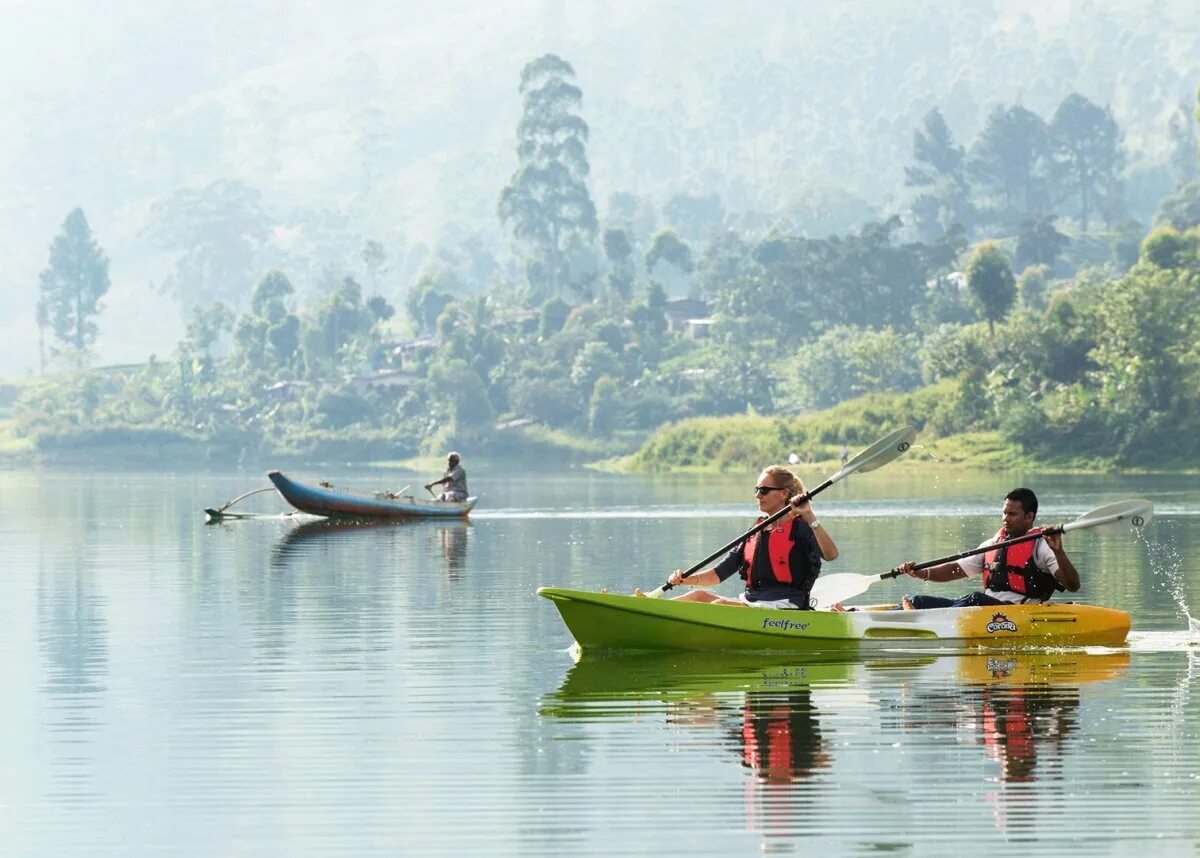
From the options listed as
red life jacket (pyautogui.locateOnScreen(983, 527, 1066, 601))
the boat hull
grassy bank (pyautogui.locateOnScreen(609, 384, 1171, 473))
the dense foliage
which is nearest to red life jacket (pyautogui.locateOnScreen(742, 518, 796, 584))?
red life jacket (pyautogui.locateOnScreen(983, 527, 1066, 601))

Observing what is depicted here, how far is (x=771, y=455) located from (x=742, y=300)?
5321 centimetres

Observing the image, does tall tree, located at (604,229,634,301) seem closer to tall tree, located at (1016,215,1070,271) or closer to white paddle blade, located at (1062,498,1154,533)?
tall tree, located at (1016,215,1070,271)

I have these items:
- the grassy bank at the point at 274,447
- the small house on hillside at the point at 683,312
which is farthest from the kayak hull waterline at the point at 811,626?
the small house on hillside at the point at 683,312

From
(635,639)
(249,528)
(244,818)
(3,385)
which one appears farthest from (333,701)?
(3,385)

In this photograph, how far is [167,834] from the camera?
1249cm

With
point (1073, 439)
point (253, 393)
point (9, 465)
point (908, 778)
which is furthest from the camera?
point (253, 393)

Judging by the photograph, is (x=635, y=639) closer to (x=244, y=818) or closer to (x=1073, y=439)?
(x=244, y=818)

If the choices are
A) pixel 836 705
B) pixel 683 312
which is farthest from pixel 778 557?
pixel 683 312

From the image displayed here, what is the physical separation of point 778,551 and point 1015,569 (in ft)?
7.57

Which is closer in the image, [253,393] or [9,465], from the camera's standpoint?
[9,465]

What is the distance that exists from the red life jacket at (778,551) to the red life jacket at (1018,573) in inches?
74.6

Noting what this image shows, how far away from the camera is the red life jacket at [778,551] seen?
19.4 metres

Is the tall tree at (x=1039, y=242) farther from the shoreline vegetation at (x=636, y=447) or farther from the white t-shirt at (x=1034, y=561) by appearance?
the white t-shirt at (x=1034, y=561)

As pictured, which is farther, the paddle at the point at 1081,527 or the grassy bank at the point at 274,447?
the grassy bank at the point at 274,447
